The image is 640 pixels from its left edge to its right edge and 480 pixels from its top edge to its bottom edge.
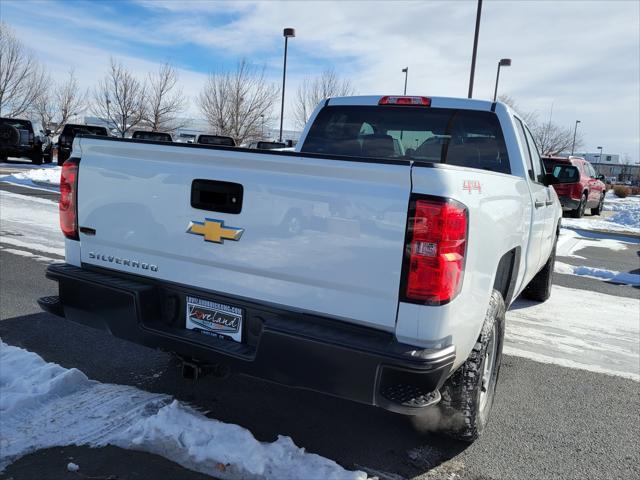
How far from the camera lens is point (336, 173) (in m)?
2.38

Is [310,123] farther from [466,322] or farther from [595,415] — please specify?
[595,415]

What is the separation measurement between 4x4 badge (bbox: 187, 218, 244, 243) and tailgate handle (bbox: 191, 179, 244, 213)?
7cm

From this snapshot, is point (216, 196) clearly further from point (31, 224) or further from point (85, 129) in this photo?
point (85, 129)

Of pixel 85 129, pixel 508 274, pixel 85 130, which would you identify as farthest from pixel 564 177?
pixel 85 129

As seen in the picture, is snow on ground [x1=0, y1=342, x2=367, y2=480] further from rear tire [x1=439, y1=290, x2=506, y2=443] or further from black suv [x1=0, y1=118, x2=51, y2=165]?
black suv [x1=0, y1=118, x2=51, y2=165]

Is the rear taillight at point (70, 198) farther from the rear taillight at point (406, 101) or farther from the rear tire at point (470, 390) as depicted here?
the rear taillight at point (406, 101)

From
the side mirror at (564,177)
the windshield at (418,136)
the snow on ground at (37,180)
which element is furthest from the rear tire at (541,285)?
the snow on ground at (37,180)

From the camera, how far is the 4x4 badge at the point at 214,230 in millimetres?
2604

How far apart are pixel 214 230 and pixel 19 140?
980 inches

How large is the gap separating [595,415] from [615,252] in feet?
27.1

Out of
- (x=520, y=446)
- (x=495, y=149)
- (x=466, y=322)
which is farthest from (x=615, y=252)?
(x=466, y=322)

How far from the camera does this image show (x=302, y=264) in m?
2.46

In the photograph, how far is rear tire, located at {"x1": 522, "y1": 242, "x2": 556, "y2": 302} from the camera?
241 inches

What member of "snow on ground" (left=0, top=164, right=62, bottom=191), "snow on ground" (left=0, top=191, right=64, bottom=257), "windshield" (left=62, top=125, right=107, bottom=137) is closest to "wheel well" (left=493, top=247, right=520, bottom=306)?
"snow on ground" (left=0, top=191, right=64, bottom=257)
